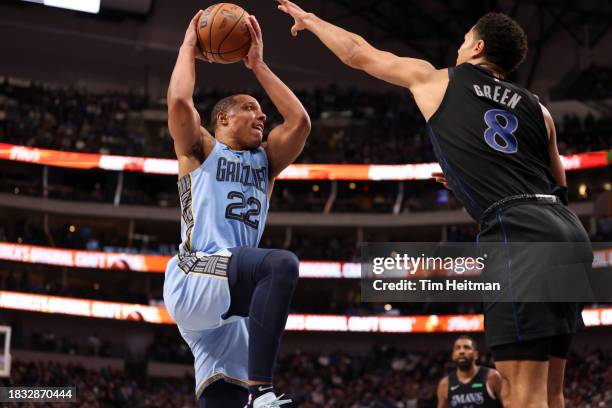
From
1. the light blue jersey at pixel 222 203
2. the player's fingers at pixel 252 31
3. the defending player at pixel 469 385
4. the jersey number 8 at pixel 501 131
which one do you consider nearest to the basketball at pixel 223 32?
the player's fingers at pixel 252 31

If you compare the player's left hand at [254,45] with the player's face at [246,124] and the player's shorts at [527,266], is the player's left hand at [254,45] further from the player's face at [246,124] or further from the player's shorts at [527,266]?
the player's shorts at [527,266]

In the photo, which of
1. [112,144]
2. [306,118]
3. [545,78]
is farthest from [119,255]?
[306,118]

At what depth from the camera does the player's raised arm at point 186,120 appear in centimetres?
492

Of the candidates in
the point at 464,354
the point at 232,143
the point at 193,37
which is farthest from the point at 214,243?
the point at 464,354

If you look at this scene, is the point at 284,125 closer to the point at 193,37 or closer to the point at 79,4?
the point at 193,37

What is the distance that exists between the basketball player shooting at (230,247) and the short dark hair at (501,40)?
1514 millimetres

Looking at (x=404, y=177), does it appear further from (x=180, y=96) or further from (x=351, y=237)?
(x=180, y=96)

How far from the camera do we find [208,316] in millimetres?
4645

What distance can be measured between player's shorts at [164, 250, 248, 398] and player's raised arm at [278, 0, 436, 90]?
1.36 meters

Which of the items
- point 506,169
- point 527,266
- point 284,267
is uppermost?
point 506,169

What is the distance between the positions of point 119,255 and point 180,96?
1117 inches

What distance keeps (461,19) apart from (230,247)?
34.5m

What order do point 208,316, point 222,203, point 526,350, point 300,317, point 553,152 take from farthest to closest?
point 300,317
point 222,203
point 208,316
point 553,152
point 526,350

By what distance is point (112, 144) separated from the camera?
34.7 meters
